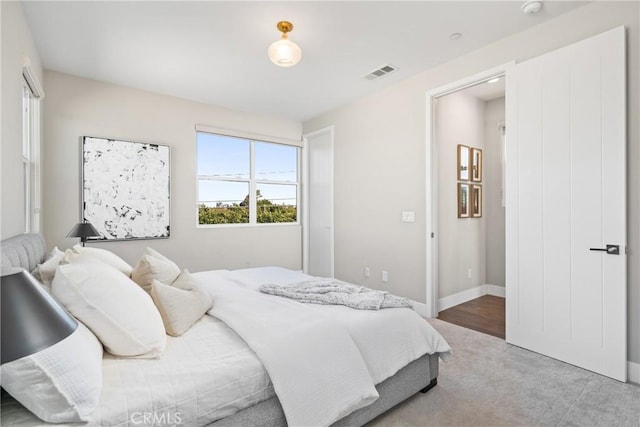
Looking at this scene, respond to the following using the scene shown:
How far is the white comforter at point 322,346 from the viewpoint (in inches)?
53.2

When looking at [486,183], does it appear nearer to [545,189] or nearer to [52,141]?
[545,189]

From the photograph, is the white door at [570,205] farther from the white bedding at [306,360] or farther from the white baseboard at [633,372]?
the white bedding at [306,360]

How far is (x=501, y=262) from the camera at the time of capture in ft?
14.2

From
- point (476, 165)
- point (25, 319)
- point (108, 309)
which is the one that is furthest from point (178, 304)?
Answer: point (476, 165)

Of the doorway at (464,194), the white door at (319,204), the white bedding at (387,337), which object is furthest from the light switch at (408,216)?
the white bedding at (387,337)

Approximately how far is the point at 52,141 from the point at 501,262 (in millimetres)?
5662

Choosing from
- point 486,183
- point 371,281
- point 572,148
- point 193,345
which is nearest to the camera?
point 193,345

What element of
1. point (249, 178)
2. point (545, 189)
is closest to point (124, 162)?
point (249, 178)

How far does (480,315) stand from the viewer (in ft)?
11.7

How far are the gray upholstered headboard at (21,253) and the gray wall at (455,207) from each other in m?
3.60

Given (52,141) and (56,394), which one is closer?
(56,394)

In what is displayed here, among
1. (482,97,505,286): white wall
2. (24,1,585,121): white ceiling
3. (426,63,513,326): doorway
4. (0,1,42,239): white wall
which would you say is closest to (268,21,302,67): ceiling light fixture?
(24,1,585,121): white ceiling

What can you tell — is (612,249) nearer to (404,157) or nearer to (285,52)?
(404,157)

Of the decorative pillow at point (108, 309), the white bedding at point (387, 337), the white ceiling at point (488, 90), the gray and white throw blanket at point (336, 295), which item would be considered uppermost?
the white ceiling at point (488, 90)
